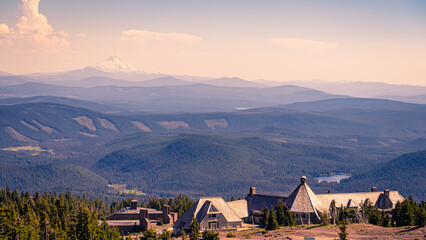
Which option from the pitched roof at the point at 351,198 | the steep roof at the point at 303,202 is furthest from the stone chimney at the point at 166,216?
the pitched roof at the point at 351,198

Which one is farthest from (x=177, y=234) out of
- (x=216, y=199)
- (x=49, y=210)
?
(x=49, y=210)

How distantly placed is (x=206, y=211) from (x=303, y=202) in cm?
1984

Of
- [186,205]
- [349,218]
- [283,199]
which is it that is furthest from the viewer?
[186,205]

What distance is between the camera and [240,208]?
151 meters

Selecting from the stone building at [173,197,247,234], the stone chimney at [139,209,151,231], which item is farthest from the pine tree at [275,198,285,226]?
the stone chimney at [139,209,151,231]

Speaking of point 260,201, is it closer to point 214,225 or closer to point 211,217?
point 214,225

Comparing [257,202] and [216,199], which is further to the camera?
[257,202]

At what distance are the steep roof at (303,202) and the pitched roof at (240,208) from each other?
1079cm

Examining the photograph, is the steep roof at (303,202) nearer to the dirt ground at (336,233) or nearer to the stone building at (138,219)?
the dirt ground at (336,233)

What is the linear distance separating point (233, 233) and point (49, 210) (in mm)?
35867

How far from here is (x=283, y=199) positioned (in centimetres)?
15062

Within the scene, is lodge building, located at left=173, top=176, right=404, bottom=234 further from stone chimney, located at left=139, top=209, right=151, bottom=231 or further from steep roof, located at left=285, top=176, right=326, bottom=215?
stone chimney, located at left=139, top=209, right=151, bottom=231

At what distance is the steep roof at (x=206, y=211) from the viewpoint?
447ft

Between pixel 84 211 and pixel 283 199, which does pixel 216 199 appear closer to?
pixel 283 199
